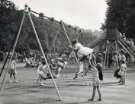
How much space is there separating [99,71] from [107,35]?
22.1 m

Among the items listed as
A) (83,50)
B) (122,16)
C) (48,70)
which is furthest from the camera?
(122,16)

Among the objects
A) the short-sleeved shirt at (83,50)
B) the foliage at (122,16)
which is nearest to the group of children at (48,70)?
the short-sleeved shirt at (83,50)

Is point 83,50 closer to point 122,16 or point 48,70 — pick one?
point 48,70

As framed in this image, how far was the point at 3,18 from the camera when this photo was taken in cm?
6944

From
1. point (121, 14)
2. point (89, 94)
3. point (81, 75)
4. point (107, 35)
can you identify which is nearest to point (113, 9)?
point (121, 14)

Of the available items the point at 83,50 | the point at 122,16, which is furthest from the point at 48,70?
the point at 122,16

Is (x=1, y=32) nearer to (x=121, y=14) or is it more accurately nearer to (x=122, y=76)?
(x=121, y=14)

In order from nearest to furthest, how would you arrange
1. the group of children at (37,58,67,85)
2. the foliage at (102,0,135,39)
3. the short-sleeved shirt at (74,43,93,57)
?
the group of children at (37,58,67,85) → the short-sleeved shirt at (74,43,93,57) → the foliage at (102,0,135,39)

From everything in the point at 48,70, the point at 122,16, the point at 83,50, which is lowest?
the point at 48,70

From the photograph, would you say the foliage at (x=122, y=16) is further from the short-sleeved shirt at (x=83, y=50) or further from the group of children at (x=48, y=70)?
the group of children at (x=48, y=70)

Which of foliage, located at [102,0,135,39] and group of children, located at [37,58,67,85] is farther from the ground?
foliage, located at [102,0,135,39]

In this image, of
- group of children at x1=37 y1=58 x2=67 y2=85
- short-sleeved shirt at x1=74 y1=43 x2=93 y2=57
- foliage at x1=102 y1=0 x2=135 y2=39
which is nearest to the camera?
group of children at x1=37 y1=58 x2=67 y2=85

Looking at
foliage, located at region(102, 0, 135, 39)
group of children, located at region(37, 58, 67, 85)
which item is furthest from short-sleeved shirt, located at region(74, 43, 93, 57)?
foliage, located at region(102, 0, 135, 39)

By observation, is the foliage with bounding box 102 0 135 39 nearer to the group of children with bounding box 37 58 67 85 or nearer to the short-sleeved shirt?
the short-sleeved shirt
